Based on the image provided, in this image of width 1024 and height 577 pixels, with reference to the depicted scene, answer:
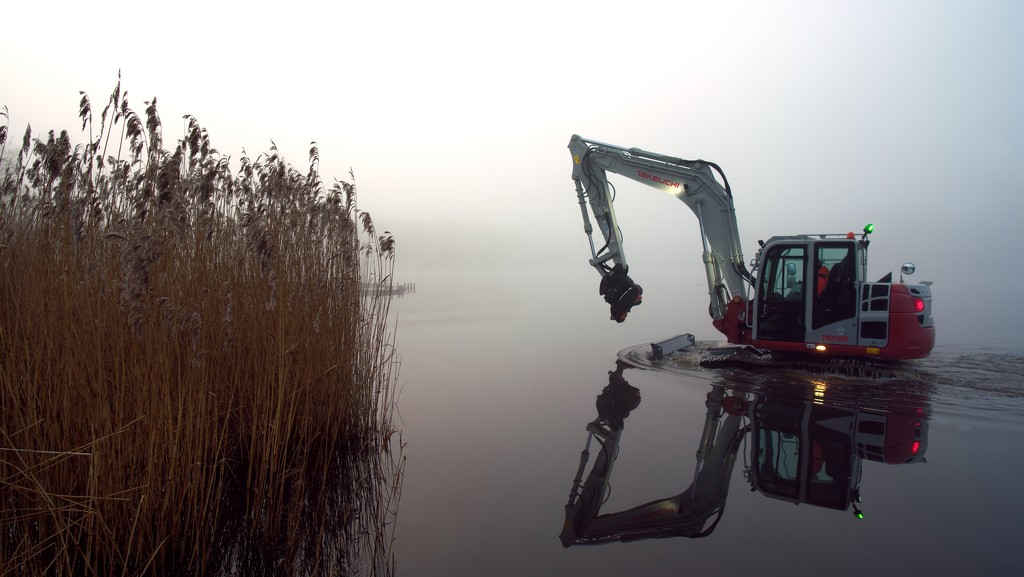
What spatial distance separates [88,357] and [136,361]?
8.0 inches

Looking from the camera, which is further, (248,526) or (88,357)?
(248,526)

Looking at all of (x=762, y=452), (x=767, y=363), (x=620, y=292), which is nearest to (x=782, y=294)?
(x=767, y=363)

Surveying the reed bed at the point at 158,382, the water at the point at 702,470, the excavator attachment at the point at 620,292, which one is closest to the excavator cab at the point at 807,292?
the water at the point at 702,470

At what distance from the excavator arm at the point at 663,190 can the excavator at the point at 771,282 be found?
17mm

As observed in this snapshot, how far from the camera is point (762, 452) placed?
16.5ft

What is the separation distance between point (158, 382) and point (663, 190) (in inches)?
362

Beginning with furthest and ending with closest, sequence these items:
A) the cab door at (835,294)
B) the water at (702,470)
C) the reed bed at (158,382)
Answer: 1. the cab door at (835,294)
2. the water at (702,470)
3. the reed bed at (158,382)

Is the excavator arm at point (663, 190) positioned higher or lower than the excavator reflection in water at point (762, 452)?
higher

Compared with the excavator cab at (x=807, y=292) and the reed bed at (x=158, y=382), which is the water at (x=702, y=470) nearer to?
the reed bed at (x=158, y=382)

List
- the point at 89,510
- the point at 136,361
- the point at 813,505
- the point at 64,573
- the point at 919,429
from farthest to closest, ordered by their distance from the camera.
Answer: the point at 919,429
the point at 813,505
the point at 136,361
the point at 64,573
the point at 89,510

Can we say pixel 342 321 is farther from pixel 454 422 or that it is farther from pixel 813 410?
pixel 813 410

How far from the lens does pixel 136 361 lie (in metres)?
2.98

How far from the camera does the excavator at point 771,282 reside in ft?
28.6

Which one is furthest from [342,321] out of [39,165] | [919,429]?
[919,429]
